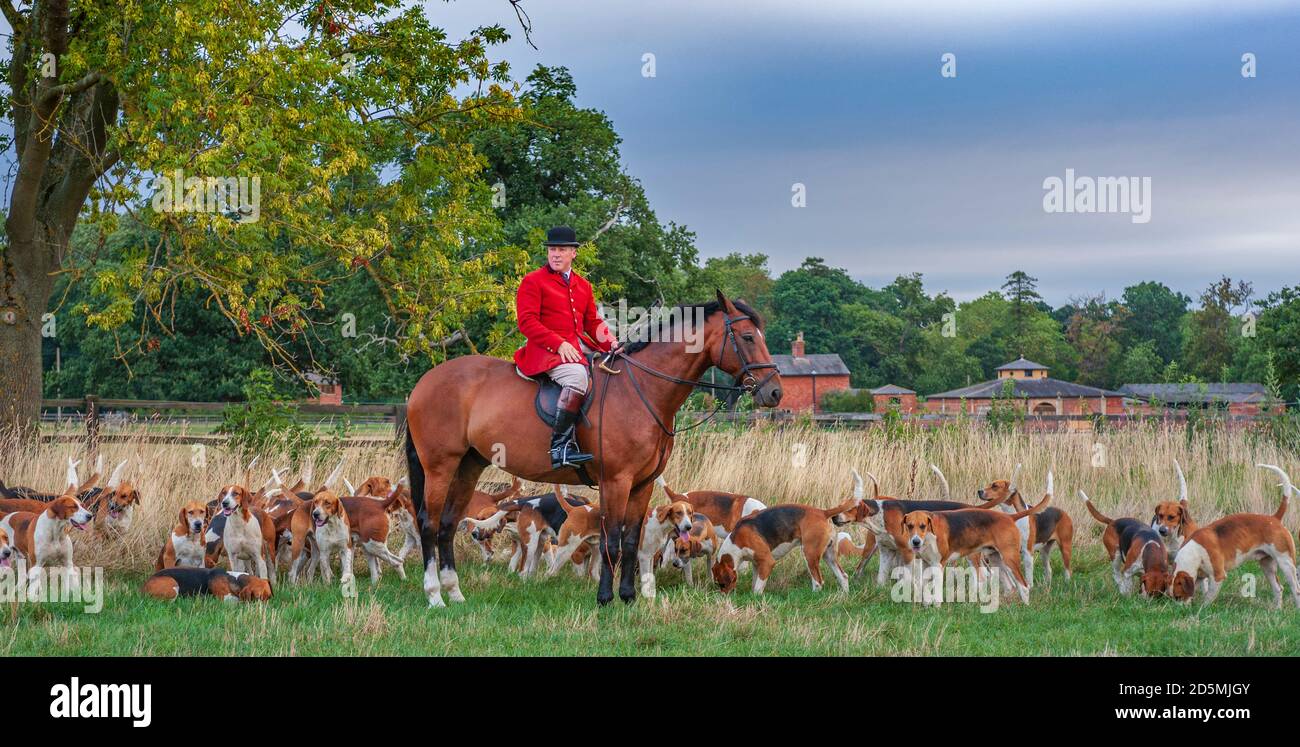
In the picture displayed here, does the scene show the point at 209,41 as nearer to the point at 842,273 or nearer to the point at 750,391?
the point at 750,391

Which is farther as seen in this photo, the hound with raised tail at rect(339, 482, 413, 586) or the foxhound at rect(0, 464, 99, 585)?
the hound with raised tail at rect(339, 482, 413, 586)

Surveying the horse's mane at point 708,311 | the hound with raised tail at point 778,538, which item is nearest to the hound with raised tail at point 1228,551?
the hound with raised tail at point 778,538

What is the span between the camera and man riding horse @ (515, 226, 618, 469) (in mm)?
8766

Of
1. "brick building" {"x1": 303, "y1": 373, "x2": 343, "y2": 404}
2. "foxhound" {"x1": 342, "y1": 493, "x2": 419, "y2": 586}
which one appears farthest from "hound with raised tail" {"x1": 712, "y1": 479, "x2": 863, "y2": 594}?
"brick building" {"x1": 303, "y1": 373, "x2": 343, "y2": 404}

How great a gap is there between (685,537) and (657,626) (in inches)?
71.8

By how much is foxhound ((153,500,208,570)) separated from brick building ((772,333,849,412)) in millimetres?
60358

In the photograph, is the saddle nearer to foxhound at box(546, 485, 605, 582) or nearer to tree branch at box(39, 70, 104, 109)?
foxhound at box(546, 485, 605, 582)

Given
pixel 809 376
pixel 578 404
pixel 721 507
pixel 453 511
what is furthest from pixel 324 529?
pixel 809 376

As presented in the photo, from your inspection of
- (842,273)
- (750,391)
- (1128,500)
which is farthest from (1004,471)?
(842,273)

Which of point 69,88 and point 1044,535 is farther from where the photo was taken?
point 69,88

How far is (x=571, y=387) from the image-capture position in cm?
871

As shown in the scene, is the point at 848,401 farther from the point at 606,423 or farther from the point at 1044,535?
the point at 606,423

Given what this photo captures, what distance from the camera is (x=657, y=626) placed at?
767 centimetres

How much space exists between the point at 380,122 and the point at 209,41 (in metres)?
3.79
